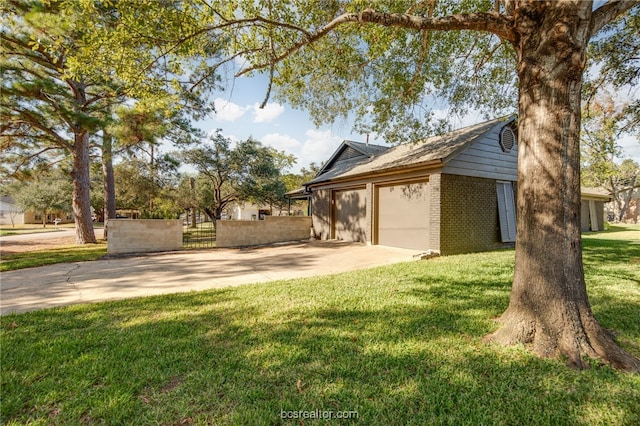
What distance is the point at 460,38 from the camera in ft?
25.9

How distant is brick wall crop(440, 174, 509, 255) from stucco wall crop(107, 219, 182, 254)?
9526 millimetres

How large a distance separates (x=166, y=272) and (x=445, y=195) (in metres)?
8.36

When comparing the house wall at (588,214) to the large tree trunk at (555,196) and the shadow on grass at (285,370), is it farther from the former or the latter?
the large tree trunk at (555,196)

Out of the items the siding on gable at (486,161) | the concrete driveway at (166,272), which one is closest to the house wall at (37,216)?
the concrete driveway at (166,272)

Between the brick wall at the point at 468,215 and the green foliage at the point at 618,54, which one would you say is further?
the brick wall at the point at 468,215

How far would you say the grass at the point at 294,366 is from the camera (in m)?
2.09

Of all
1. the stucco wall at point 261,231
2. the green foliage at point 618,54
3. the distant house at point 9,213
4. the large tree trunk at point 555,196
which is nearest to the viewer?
the large tree trunk at point 555,196

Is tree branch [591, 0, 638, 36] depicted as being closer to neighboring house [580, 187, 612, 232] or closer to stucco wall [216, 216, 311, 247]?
stucco wall [216, 216, 311, 247]

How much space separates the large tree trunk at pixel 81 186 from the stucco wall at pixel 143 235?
4840 mm

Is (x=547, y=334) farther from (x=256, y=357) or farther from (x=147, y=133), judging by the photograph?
(x=147, y=133)

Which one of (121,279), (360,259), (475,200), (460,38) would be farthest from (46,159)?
(475,200)

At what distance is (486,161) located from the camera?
10.1 metres

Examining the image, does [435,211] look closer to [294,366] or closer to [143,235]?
[294,366]

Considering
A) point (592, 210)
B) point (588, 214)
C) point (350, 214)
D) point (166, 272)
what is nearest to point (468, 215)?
point (350, 214)
